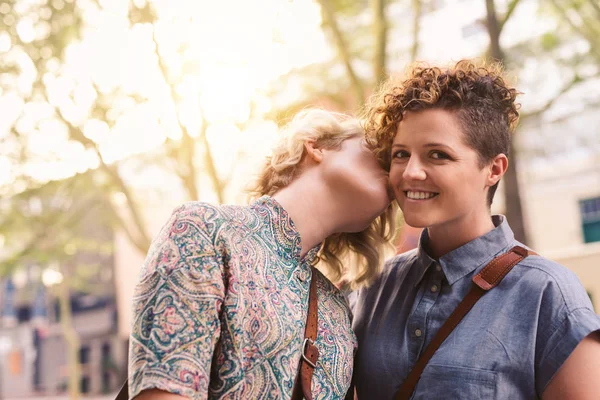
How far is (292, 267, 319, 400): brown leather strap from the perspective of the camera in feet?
6.66

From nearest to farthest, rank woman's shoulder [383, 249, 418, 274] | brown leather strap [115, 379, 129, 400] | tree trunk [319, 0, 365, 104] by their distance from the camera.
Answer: brown leather strap [115, 379, 129, 400], woman's shoulder [383, 249, 418, 274], tree trunk [319, 0, 365, 104]

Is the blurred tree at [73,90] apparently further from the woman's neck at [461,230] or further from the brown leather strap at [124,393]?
the brown leather strap at [124,393]

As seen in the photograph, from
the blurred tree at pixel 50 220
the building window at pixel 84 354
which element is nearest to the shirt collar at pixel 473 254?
the blurred tree at pixel 50 220

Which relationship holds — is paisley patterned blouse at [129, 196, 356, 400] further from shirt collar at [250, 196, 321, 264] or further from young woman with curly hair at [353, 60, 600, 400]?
young woman with curly hair at [353, 60, 600, 400]

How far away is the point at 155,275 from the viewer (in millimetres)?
1789

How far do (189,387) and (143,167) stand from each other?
11295 mm

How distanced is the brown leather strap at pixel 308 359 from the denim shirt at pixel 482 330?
314mm

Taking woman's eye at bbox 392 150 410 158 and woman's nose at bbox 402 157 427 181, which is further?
→ woman's eye at bbox 392 150 410 158

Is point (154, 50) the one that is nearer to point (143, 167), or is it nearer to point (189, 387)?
point (143, 167)

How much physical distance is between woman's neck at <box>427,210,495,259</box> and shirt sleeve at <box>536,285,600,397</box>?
1.36 feet

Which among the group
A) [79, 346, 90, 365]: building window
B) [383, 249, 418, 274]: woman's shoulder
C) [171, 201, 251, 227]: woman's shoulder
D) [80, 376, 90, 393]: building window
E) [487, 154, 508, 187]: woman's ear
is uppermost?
[487, 154, 508, 187]: woman's ear

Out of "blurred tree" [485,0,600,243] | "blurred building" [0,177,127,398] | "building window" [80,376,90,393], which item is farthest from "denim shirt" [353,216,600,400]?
"building window" [80,376,90,393]

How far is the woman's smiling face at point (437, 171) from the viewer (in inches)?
85.0

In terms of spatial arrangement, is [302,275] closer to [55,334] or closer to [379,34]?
[379,34]
